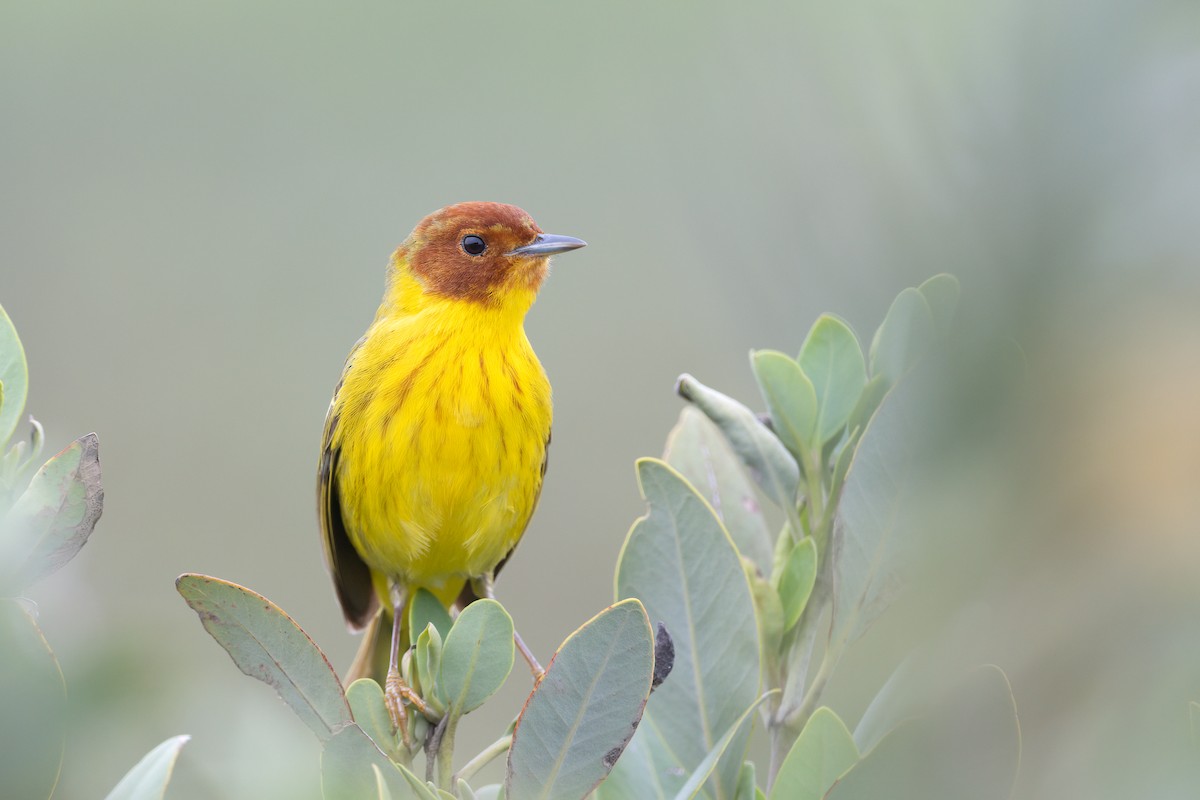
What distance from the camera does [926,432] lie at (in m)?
0.79

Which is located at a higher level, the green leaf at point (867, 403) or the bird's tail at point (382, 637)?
the green leaf at point (867, 403)

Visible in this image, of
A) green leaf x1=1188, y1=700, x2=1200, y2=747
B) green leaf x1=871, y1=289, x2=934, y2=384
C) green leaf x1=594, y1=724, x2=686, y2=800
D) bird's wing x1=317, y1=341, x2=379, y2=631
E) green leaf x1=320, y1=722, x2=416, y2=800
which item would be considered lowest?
bird's wing x1=317, y1=341, x2=379, y2=631

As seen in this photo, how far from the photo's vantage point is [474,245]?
4.19 m

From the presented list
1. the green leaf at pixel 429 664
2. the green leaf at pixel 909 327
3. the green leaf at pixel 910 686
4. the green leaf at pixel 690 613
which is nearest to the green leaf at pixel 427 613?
the green leaf at pixel 429 664

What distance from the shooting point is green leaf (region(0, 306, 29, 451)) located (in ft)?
5.82

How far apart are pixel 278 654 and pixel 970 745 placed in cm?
112

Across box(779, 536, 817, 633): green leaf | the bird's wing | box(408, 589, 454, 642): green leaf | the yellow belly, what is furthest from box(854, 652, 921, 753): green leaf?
the bird's wing

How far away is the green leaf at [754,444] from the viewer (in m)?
2.11

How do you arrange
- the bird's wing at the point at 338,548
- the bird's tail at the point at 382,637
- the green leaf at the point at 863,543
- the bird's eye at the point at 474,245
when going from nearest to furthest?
the green leaf at the point at 863,543, the bird's wing at the point at 338,548, the bird's tail at the point at 382,637, the bird's eye at the point at 474,245

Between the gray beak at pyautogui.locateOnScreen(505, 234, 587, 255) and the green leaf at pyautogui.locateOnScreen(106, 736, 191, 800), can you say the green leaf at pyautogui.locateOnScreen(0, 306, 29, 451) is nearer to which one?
the green leaf at pyautogui.locateOnScreen(106, 736, 191, 800)

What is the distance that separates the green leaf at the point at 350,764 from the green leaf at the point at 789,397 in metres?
0.92

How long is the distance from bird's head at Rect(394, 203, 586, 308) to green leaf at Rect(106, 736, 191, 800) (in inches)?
107

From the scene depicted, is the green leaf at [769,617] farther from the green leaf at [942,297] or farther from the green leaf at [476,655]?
the green leaf at [942,297]

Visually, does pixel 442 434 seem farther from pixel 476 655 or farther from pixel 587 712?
pixel 587 712
